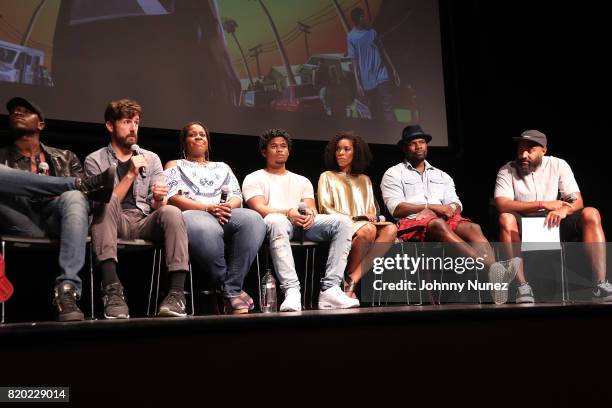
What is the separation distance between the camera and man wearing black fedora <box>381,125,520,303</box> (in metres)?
4.14

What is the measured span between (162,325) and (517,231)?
278 cm

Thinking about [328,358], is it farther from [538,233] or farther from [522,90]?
[522,90]

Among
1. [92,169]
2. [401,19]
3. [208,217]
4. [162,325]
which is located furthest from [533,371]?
[401,19]

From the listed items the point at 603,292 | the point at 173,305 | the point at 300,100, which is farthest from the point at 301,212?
the point at 603,292

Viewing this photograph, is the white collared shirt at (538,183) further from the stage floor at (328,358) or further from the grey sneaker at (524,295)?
the stage floor at (328,358)

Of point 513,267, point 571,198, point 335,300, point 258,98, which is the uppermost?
point 258,98

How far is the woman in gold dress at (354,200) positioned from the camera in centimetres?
411

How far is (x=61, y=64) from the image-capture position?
4031mm

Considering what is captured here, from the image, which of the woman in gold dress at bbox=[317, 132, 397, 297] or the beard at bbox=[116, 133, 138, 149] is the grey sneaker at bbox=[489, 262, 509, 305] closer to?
the woman in gold dress at bbox=[317, 132, 397, 297]

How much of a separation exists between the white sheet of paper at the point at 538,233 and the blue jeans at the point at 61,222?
2.49 metres

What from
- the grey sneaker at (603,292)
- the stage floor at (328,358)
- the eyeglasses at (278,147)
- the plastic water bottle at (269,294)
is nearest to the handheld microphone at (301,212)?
the plastic water bottle at (269,294)

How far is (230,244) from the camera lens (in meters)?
3.66

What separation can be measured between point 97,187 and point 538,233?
8.25ft

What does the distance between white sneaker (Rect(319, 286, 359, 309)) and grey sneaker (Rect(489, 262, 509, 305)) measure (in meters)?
0.80
